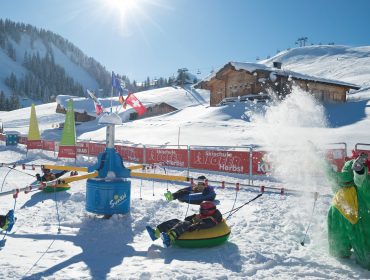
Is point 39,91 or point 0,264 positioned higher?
point 39,91

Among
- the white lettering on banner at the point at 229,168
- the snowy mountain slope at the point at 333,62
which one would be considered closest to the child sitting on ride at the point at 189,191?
the white lettering on banner at the point at 229,168

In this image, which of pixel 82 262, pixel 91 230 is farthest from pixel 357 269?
pixel 91 230

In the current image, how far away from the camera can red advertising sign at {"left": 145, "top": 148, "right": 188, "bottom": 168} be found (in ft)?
60.7

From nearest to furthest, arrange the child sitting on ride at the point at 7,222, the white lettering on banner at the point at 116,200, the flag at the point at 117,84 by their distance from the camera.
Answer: the child sitting on ride at the point at 7,222 < the white lettering on banner at the point at 116,200 < the flag at the point at 117,84

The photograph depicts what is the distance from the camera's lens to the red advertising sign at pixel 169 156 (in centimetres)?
1850

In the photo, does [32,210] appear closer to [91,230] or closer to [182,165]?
[91,230]

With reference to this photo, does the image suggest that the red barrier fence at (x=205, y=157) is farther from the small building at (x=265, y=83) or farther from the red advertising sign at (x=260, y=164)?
the small building at (x=265, y=83)

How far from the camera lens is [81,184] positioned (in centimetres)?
1452

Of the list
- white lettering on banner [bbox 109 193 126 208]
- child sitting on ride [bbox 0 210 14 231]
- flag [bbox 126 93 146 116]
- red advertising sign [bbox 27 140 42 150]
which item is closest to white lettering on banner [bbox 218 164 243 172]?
flag [bbox 126 93 146 116]

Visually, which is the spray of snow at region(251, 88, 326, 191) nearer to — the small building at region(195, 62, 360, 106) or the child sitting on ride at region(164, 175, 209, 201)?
the small building at region(195, 62, 360, 106)

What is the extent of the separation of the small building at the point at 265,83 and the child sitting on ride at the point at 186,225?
2759 centimetres

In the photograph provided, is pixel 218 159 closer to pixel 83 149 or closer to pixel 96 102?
pixel 96 102

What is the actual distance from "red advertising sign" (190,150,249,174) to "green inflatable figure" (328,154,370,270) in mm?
9530

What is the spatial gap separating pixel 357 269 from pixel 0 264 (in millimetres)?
5514
